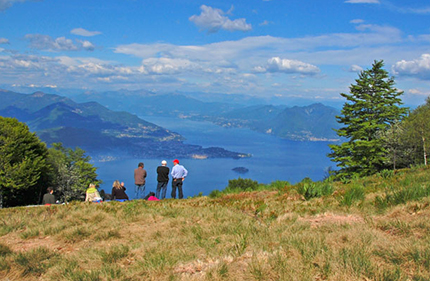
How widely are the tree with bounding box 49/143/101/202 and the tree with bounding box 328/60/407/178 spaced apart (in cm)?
4227

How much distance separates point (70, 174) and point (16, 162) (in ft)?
72.6

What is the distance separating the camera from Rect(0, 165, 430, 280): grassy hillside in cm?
414

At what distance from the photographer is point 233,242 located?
211 inches

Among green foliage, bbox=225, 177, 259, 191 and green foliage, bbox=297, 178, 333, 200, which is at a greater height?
green foliage, bbox=297, 178, 333, 200

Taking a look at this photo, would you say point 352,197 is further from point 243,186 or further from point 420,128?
point 420,128

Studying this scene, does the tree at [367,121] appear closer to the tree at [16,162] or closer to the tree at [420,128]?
the tree at [420,128]

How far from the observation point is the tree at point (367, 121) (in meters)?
35.0

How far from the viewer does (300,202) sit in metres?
8.98

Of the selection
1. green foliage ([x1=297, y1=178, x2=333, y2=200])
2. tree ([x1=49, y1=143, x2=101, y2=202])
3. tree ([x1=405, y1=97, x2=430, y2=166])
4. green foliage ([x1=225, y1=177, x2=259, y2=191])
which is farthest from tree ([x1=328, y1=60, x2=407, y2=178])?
tree ([x1=49, y1=143, x2=101, y2=202])

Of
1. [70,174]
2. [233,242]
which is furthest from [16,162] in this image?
[233,242]

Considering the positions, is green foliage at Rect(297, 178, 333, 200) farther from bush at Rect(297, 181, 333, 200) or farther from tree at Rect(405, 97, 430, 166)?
tree at Rect(405, 97, 430, 166)

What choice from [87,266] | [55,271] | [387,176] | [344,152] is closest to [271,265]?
[87,266]

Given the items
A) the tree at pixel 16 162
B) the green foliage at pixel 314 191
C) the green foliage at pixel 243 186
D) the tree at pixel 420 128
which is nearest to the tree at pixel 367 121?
the tree at pixel 420 128

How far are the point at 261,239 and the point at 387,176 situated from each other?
33.5 ft
